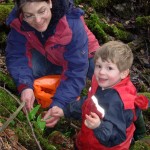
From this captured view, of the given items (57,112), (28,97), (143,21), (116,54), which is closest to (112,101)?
(116,54)

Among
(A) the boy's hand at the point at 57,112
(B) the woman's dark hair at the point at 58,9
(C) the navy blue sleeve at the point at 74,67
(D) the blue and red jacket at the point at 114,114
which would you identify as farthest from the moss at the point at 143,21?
(D) the blue and red jacket at the point at 114,114

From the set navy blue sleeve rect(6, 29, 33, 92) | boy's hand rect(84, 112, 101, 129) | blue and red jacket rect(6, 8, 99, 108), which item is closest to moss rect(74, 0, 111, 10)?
blue and red jacket rect(6, 8, 99, 108)

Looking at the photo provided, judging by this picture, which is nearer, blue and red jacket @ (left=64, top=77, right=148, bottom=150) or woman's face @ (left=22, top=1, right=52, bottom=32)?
blue and red jacket @ (left=64, top=77, right=148, bottom=150)

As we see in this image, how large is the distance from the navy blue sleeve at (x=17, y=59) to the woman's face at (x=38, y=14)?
1.90 ft

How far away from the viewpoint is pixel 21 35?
15.5 ft

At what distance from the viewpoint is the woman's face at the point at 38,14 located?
13.1 ft

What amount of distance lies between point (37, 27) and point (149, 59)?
395cm

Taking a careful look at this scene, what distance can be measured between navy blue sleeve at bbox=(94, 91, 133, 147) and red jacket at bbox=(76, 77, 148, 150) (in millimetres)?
46

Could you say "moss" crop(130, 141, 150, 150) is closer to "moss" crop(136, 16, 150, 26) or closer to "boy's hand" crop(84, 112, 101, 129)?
"boy's hand" crop(84, 112, 101, 129)

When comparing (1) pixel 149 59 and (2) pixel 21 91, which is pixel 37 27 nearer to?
(2) pixel 21 91

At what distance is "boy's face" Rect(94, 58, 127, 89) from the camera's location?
361 cm

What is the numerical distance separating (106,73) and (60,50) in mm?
1114

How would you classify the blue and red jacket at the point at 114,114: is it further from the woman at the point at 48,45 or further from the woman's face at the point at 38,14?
the woman's face at the point at 38,14

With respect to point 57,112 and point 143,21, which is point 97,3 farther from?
point 57,112
